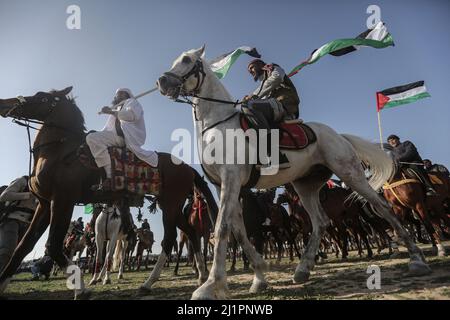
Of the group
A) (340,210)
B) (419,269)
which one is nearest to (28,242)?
(419,269)

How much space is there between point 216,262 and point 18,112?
4884mm

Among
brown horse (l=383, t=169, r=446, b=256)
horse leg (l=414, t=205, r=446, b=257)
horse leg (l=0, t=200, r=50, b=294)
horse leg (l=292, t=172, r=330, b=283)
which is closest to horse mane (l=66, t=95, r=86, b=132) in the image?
horse leg (l=0, t=200, r=50, b=294)

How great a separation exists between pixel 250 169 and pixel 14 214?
544cm

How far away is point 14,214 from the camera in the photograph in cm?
640

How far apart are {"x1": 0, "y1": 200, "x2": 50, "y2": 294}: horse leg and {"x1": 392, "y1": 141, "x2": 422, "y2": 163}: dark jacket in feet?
30.8

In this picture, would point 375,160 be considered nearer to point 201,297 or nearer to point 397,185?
point 397,185

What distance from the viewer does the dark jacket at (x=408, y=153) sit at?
9094 mm

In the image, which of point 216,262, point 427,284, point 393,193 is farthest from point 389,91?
point 216,262

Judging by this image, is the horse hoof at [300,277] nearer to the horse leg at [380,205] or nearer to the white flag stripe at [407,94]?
the horse leg at [380,205]

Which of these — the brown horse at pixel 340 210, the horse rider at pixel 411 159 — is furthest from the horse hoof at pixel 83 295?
the brown horse at pixel 340 210

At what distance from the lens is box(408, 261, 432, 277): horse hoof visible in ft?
14.4

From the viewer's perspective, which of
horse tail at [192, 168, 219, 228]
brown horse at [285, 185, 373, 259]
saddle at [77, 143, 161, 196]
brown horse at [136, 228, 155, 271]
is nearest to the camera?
saddle at [77, 143, 161, 196]

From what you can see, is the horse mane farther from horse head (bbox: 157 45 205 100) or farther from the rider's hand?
horse head (bbox: 157 45 205 100)
